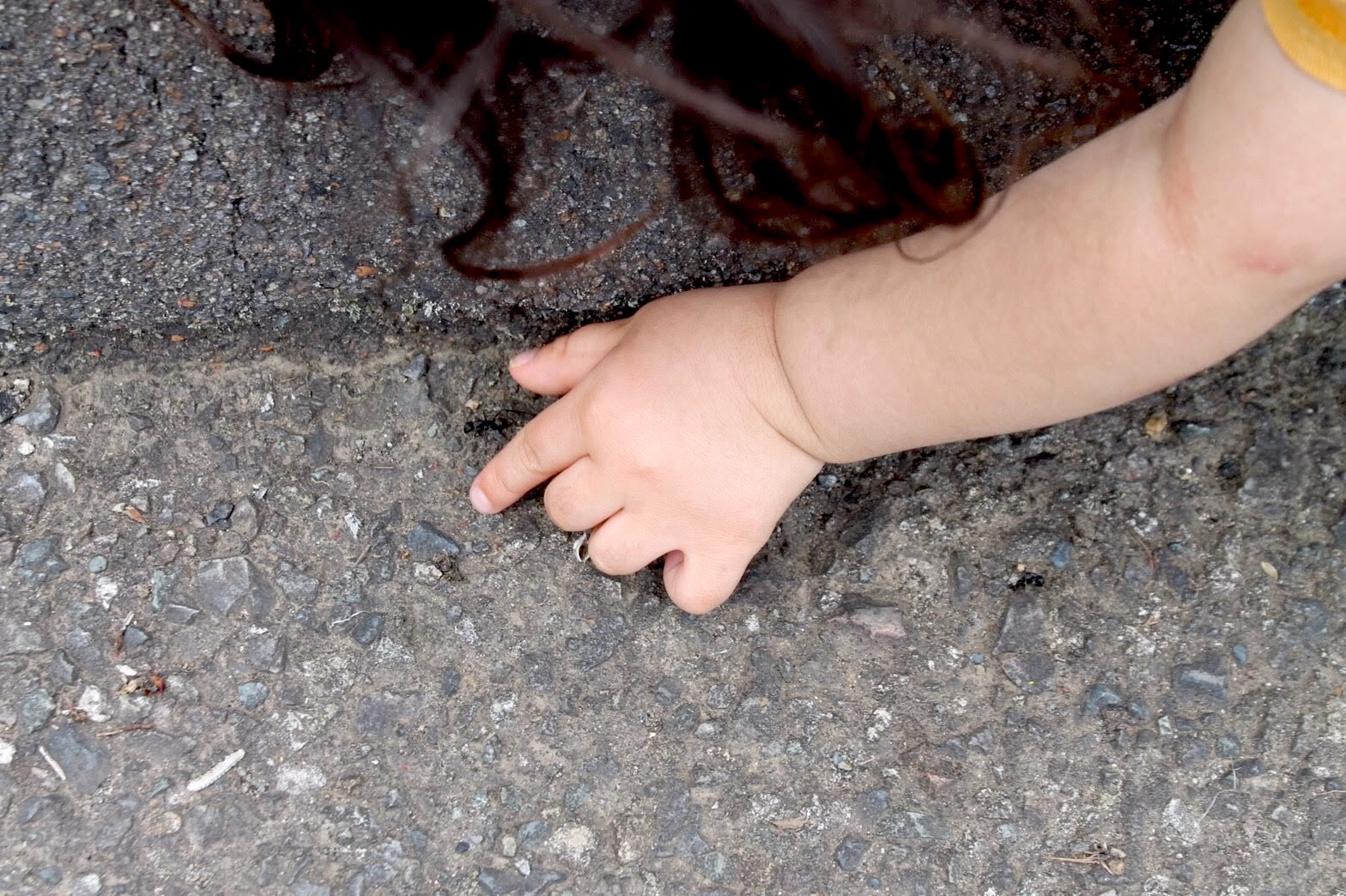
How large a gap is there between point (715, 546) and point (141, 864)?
747mm

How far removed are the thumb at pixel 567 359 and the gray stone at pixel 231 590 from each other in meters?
0.40

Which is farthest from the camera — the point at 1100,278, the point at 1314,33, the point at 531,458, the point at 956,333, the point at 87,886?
the point at 531,458

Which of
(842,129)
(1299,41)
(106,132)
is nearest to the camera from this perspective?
(1299,41)

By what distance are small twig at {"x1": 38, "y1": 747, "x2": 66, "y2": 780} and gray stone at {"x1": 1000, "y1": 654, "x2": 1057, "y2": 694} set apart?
1112 mm

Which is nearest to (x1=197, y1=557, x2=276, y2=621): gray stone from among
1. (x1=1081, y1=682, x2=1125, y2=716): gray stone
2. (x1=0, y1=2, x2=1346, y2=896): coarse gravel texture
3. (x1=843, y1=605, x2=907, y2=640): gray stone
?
(x1=0, y1=2, x2=1346, y2=896): coarse gravel texture

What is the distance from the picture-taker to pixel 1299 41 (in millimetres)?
827

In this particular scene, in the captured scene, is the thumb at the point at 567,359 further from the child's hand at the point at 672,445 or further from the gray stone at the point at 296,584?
the gray stone at the point at 296,584

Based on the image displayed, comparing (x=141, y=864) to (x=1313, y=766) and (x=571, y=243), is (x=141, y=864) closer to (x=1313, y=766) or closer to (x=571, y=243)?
(x=571, y=243)

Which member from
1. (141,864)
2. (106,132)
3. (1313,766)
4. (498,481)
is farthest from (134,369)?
(1313,766)

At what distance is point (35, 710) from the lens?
1.22m

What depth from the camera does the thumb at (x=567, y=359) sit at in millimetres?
1323

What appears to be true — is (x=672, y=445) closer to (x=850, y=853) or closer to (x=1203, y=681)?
(x=850, y=853)

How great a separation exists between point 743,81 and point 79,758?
3.62ft

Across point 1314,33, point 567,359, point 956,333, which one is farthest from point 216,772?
point 1314,33
